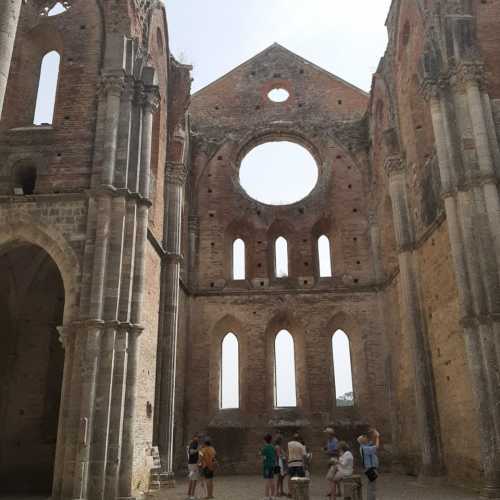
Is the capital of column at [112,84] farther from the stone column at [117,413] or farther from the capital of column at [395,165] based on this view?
the capital of column at [395,165]

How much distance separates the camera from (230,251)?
19641mm

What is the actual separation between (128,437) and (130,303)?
2512 millimetres

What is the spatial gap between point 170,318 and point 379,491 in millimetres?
6578

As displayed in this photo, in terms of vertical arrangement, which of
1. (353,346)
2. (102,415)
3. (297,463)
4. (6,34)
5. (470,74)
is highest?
(470,74)

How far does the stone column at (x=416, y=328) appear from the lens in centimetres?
1303

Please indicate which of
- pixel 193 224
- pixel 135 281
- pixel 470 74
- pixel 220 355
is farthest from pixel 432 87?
pixel 220 355

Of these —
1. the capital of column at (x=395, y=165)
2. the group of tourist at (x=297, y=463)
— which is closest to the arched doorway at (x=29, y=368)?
the group of tourist at (x=297, y=463)

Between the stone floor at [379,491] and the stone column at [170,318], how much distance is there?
1225 mm

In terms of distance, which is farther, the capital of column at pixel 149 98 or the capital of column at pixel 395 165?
the capital of column at pixel 395 165

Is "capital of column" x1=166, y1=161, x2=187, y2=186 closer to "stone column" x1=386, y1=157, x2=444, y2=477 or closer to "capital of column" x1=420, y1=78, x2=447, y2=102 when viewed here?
"stone column" x1=386, y1=157, x2=444, y2=477

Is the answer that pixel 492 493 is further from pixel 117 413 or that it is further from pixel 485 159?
pixel 117 413

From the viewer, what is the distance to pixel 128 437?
1008 cm

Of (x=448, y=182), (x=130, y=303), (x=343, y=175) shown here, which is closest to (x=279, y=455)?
(x=130, y=303)

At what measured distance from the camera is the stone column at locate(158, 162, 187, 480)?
13.5 metres
